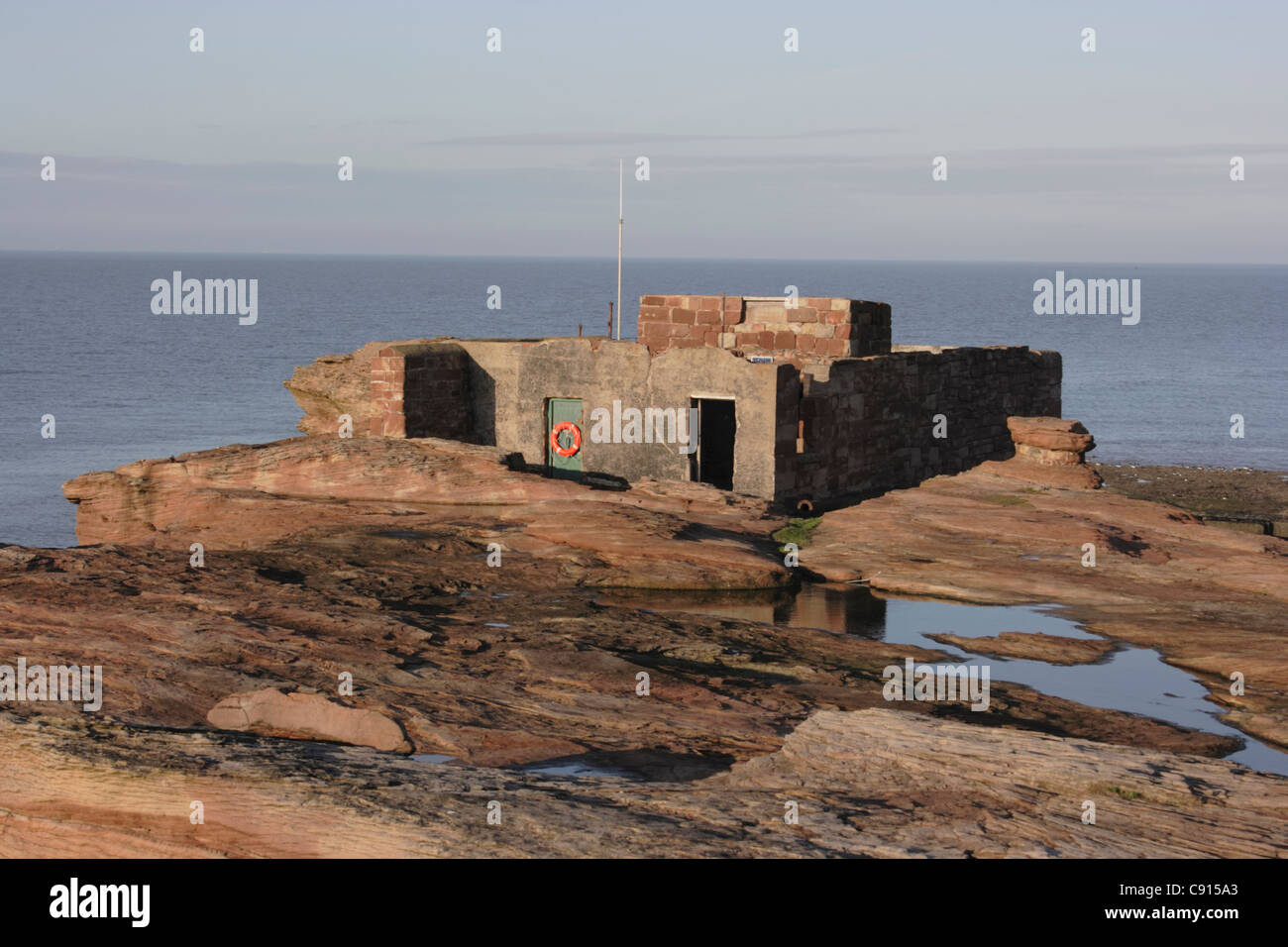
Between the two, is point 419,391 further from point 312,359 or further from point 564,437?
point 312,359

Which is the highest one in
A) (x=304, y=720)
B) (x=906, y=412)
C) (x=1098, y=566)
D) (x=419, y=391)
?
(x=419, y=391)

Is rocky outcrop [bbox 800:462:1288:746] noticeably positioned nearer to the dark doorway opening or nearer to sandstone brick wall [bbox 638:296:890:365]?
sandstone brick wall [bbox 638:296:890:365]

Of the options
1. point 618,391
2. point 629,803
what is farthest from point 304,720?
point 618,391

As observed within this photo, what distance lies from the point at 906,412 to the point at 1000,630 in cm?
1112

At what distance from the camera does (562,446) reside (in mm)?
24266

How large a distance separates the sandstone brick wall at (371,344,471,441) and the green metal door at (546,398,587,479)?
208 centimetres

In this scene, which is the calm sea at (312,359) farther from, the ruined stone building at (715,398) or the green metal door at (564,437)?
the green metal door at (564,437)

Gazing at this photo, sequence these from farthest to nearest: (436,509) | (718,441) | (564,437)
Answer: (718,441) < (564,437) < (436,509)

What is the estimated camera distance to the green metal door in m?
24.1

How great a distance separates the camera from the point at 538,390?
2431cm

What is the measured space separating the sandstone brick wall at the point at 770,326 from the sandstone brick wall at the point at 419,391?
367 centimetres

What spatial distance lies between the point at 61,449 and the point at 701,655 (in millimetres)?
44863

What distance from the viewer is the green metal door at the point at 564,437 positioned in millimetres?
24094

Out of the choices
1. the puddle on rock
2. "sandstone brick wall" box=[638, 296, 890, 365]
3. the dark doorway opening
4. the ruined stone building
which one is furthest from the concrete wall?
the puddle on rock
